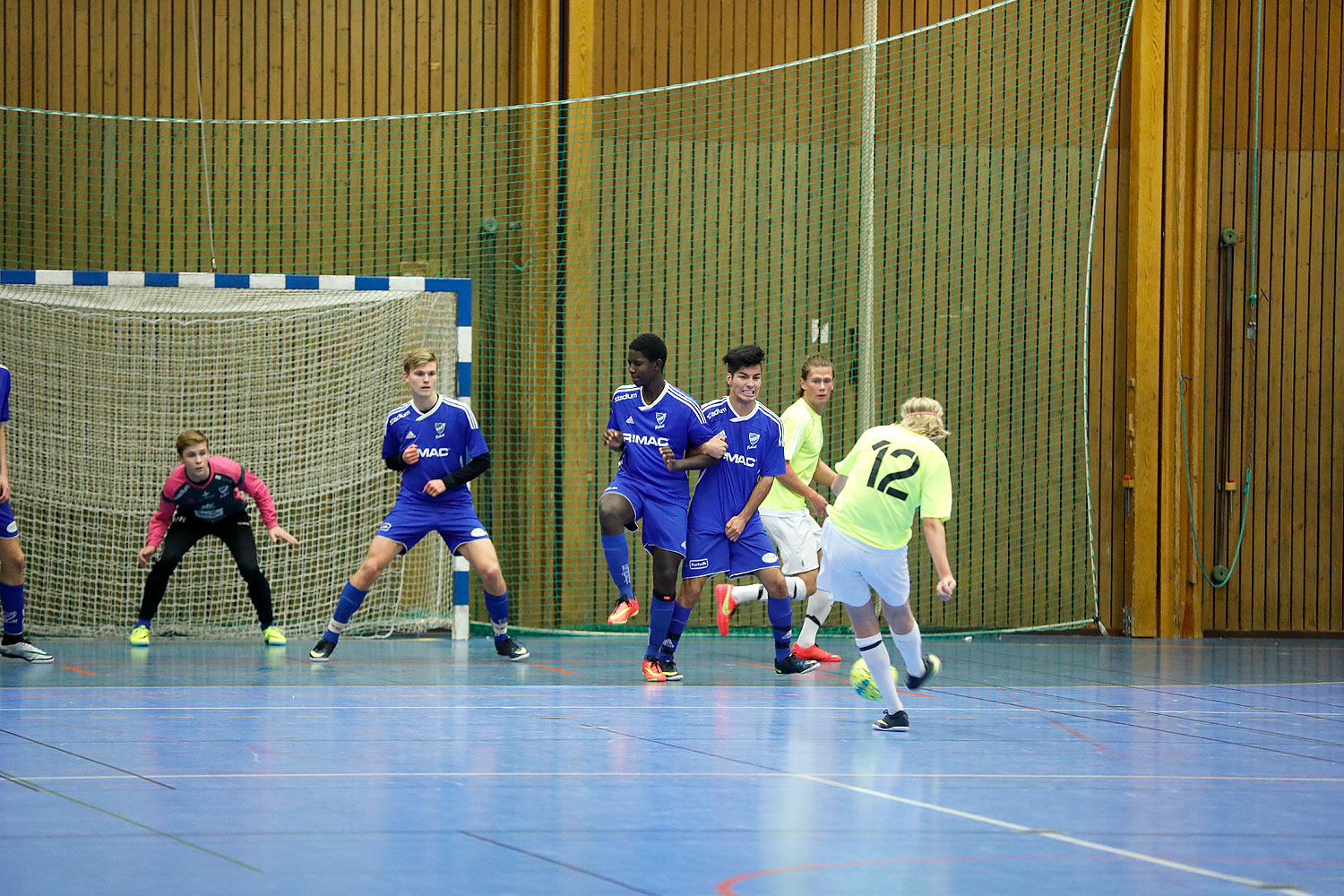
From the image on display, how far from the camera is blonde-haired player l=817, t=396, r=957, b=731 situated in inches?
284

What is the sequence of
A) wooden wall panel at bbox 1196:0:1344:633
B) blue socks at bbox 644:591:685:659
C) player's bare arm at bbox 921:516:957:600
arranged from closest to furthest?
player's bare arm at bbox 921:516:957:600 → blue socks at bbox 644:591:685:659 → wooden wall panel at bbox 1196:0:1344:633

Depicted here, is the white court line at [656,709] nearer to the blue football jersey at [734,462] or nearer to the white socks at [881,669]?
the white socks at [881,669]

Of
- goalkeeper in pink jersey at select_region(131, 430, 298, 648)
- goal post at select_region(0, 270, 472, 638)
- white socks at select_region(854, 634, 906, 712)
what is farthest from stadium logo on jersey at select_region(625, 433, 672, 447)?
goalkeeper in pink jersey at select_region(131, 430, 298, 648)

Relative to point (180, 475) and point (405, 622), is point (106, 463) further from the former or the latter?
point (405, 622)

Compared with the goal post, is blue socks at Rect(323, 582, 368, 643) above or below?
below

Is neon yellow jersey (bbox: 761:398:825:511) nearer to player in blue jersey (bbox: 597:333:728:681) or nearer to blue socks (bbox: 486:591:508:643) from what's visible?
player in blue jersey (bbox: 597:333:728:681)

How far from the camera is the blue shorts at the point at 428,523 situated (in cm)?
995

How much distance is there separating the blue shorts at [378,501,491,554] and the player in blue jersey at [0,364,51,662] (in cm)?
228

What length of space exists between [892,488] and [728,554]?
2133 millimetres

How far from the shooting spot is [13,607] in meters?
9.79

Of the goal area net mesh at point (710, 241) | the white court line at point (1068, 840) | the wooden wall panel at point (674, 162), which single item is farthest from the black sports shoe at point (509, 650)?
the white court line at point (1068, 840)

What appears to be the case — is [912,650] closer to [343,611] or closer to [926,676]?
[926,676]

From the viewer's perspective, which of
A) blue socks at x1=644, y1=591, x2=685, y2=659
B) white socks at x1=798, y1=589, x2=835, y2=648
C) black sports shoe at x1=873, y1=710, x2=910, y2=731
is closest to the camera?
black sports shoe at x1=873, y1=710, x2=910, y2=731

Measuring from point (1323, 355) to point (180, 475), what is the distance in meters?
10.1
